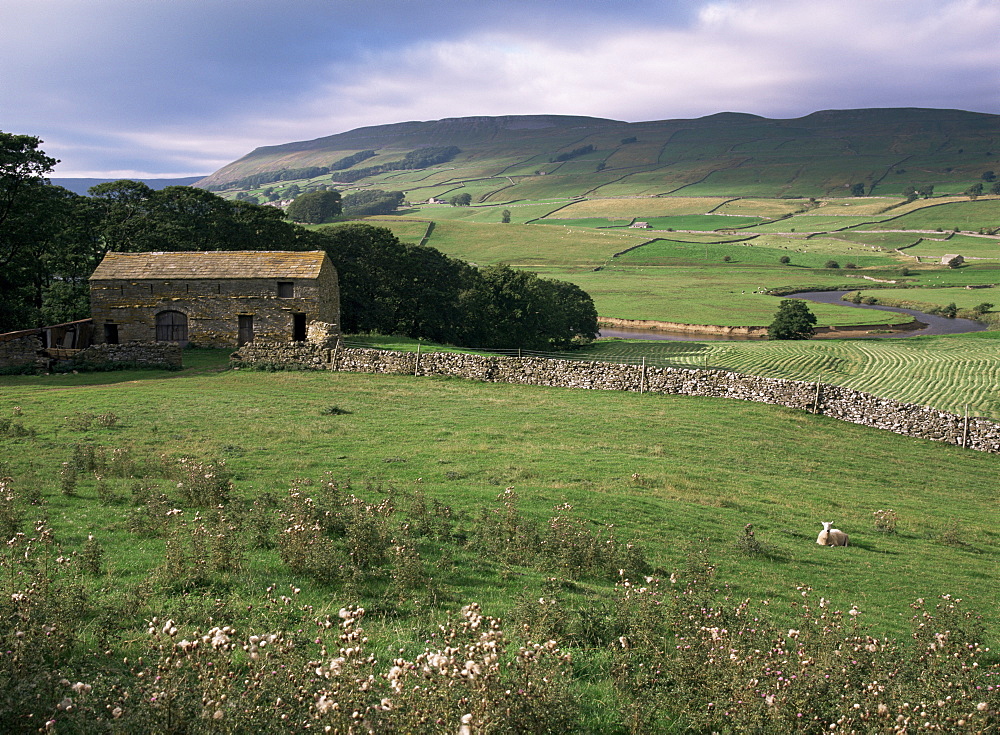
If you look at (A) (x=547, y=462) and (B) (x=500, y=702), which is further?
(A) (x=547, y=462)

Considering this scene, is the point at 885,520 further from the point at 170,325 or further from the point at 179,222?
the point at 179,222

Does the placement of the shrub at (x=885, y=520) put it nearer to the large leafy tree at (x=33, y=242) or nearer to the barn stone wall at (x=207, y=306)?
the barn stone wall at (x=207, y=306)

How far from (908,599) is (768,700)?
24.3 ft

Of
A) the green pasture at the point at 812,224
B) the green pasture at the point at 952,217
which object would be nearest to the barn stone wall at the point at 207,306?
the green pasture at the point at 812,224

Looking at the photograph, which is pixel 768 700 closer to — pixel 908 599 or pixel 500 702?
pixel 500 702

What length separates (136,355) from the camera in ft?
103

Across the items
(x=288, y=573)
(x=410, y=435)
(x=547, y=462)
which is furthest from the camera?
(x=410, y=435)

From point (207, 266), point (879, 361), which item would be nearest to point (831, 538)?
point (207, 266)

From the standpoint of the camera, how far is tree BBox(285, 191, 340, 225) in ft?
563

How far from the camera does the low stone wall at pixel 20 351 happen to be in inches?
1163

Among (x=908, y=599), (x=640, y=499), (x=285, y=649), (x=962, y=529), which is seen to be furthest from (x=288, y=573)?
(x=962, y=529)

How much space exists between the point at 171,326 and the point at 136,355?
18.3 feet

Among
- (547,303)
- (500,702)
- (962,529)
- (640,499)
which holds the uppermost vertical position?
(547,303)

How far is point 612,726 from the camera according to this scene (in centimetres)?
609
